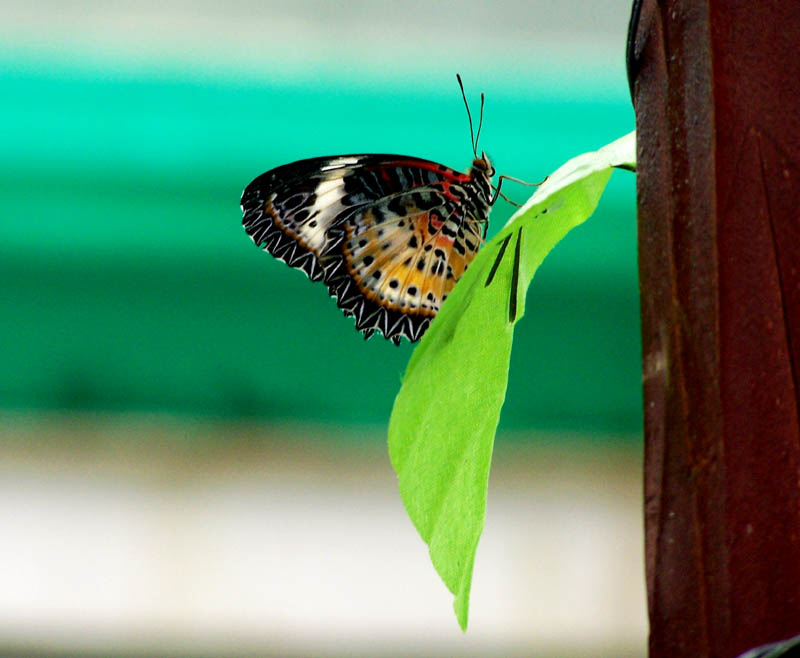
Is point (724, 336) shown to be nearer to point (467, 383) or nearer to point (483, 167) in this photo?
point (467, 383)

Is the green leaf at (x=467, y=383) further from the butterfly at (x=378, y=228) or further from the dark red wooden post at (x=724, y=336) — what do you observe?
the butterfly at (x=378, y=228)

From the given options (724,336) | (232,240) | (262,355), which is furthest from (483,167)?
(262,355)

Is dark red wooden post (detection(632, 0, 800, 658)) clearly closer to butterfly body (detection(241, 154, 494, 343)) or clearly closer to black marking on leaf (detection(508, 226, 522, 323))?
black marking on leaf (detection(508, 226, 522, 323))

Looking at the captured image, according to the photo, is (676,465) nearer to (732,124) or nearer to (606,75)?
(732,124)

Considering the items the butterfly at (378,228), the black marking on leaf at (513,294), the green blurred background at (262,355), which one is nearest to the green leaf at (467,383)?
the black marking on leaf at (513,294)

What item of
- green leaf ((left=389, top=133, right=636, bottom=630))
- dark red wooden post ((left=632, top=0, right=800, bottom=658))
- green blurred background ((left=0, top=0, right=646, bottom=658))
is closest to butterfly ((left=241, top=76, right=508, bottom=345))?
green leaf ((left=389, top=133, right=636, bottom=630))

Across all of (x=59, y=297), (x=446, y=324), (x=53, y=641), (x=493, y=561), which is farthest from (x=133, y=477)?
(x=446, y=324)
